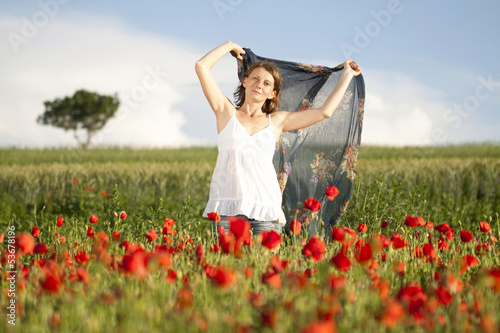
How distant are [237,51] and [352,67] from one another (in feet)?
2.96

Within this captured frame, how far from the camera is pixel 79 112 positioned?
4706 cm

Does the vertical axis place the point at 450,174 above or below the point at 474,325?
above

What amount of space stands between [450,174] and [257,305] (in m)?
8.02

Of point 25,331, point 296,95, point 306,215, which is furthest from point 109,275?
point 296,95

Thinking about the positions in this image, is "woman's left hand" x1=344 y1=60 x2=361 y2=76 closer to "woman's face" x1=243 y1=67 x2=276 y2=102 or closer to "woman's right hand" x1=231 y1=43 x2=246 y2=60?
"woman's face" x1=243 y1=67 x2=276 y2=102

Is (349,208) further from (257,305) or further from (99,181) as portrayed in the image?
(99,181)

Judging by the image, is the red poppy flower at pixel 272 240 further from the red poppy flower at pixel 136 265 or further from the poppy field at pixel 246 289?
the red poppy flower at pixel 136 265

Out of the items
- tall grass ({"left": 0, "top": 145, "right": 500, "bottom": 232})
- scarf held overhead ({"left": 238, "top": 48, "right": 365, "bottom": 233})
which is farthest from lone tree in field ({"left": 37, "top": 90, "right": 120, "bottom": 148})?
scarf held overhead ({"left": 238, "top": 48, "right": 365, "bottom": 233})

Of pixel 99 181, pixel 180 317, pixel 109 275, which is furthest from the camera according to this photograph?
pixel 99 181

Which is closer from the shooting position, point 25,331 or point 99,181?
point 25,331

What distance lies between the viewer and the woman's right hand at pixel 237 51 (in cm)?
368

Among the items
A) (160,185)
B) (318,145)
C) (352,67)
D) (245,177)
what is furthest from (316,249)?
(160,185)

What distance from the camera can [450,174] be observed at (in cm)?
872

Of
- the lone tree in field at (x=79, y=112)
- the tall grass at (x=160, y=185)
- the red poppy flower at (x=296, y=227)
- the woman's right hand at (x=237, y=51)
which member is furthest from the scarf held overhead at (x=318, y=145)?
the lone tree in field at (x=79, y=112)
